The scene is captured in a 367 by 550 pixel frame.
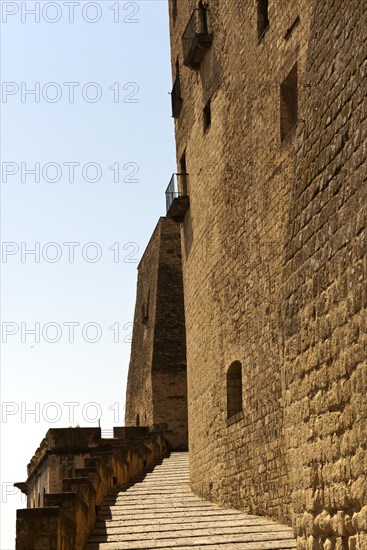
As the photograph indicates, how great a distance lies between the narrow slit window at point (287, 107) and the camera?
12094 millimetres

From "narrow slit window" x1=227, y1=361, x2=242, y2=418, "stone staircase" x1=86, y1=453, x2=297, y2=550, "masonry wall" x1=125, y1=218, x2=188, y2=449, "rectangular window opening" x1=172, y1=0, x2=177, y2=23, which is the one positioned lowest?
"stone staircase" x1=86, y1=453, x2=297, y2=550

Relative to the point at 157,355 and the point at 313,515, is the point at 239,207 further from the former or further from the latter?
the point at 157,355

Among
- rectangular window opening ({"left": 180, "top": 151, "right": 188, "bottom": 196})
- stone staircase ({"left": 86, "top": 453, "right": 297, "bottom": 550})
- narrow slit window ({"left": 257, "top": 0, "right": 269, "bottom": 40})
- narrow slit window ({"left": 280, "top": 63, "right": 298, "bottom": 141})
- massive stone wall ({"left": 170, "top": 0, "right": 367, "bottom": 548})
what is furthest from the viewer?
rectangular window opening ({"left": 180, "top": 151, "right": 188, "bottom": 196})

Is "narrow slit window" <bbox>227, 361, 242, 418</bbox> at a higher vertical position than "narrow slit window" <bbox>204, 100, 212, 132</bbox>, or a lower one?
lower

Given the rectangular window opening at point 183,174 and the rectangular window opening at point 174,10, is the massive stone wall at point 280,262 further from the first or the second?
the rectangular window opening at point 174,10

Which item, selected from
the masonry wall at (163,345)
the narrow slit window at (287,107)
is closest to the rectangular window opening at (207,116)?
the narrow slit window at (287,107)

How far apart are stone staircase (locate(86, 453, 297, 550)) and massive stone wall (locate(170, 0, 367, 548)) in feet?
1.53

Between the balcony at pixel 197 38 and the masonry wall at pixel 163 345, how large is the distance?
36.4 feet

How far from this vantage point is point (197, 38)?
53.1 ft

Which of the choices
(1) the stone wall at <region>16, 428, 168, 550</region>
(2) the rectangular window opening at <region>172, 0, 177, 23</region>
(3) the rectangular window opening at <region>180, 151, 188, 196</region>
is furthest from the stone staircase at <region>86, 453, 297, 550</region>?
(2) the rectangular window opening at <region>172, 0, 177, 23</region>

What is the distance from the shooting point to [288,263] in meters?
8.76

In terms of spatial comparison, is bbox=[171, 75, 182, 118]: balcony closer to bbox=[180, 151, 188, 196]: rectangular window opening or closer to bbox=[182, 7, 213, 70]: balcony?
bbox=[180, 151, 188, 196]: rectangular window opening

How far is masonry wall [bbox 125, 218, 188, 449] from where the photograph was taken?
85.3 ft

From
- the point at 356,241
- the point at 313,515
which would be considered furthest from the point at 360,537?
the point at 356,241
